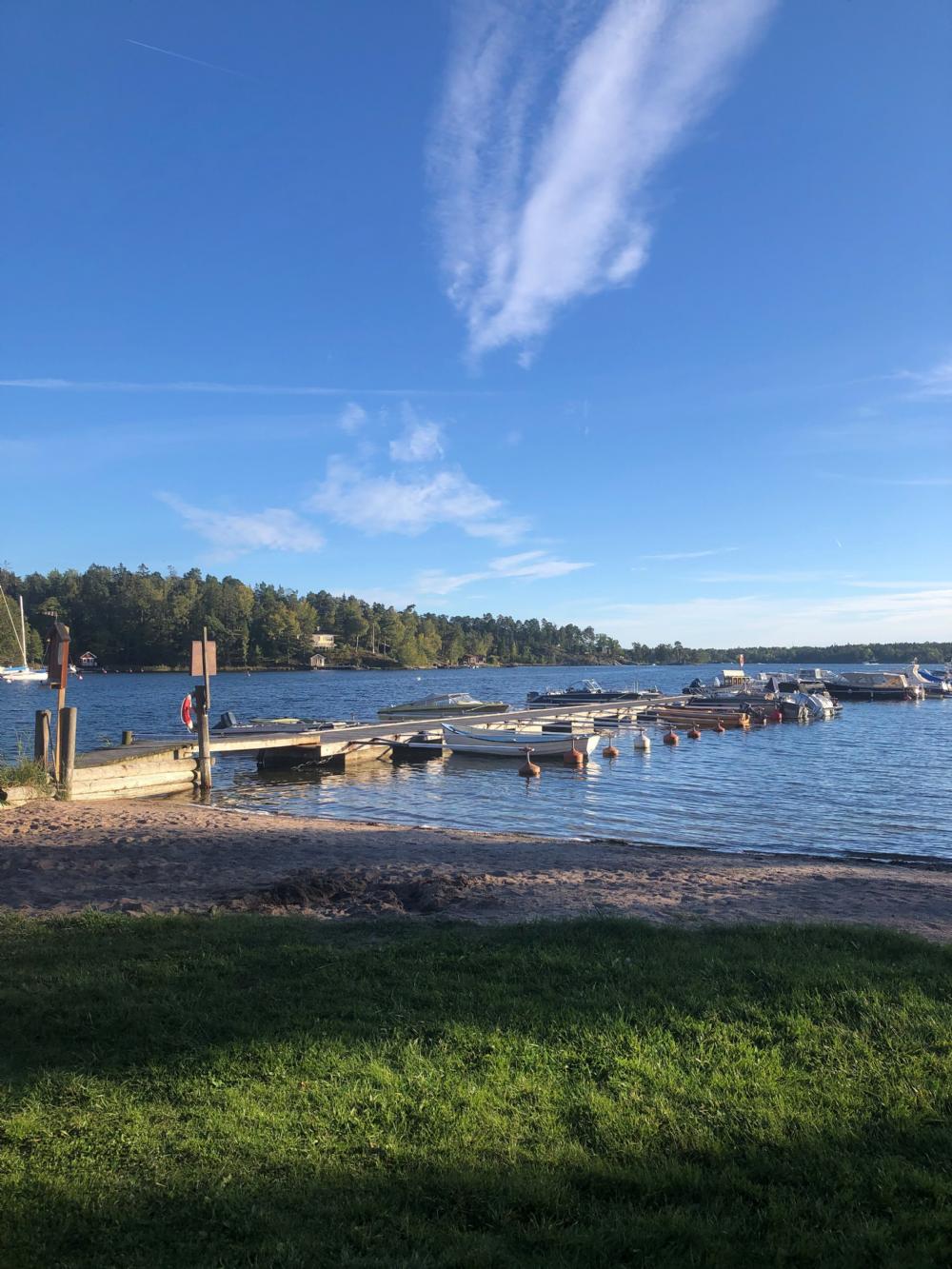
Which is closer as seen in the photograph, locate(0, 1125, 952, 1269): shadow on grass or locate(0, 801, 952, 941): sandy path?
locate(0, 1125, 952, 1269): shadow on grass

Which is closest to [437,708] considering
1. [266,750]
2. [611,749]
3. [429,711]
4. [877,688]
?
[429,711]

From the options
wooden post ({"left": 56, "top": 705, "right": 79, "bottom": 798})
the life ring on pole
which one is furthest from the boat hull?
wooden post ({"left": 56, "top": 705, "right": 79, "bottom": 798})

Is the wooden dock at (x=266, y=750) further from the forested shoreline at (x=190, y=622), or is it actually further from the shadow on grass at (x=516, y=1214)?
the forested shoreline at (x=190, y=622)

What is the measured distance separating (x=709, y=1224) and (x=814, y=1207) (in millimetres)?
478

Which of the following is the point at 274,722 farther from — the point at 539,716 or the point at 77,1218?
the point at 77,1218

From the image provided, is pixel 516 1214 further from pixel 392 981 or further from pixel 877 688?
pixel 877 688

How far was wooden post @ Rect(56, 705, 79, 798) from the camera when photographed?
18156 mm

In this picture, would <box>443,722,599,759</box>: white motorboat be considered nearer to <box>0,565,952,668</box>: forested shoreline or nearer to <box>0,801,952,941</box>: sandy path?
<box>0,801,952,941</box>: sandy path

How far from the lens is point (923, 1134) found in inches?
161

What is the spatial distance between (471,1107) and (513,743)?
96.3ft

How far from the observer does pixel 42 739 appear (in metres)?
18.9

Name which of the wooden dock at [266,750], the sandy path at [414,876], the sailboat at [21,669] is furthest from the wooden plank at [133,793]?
the sailboat at [21,669]

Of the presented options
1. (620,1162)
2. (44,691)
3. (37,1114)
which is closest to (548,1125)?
(620,1162)

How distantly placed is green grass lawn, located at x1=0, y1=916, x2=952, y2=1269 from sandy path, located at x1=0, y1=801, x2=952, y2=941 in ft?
8.75
